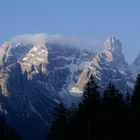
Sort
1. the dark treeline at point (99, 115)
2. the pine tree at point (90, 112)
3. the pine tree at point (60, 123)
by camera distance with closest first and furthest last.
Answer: the dark treeline at point (99, 115)
the pine tree at point (90, 112)
the pine tree at point (60, 123)

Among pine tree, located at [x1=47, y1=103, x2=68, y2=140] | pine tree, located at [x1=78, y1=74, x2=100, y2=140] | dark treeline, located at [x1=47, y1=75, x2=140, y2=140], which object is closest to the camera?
dark treeline, located at [x1=47, y1=75, x2=140, y2=140]

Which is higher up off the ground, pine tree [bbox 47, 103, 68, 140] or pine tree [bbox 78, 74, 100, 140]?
pine tree [bbox 78, 74, 100, 140]

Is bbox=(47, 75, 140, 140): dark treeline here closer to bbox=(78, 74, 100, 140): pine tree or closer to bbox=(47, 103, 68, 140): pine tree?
bbox=(78, 74, 100, 140): pine tree

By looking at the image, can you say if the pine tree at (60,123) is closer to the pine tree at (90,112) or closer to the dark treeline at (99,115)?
the dark treeline at (99,115)

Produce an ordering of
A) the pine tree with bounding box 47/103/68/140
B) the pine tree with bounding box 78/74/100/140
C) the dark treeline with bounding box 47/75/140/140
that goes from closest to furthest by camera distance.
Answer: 1. the dark treeline with bounding box 47/75/140/140
2. the pine tree with bounding box 78/74/100/140
3. the pine tree with bounding box 47/103/68/140

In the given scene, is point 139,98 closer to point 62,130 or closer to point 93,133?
point 93,133

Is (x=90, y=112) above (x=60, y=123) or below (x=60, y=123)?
above

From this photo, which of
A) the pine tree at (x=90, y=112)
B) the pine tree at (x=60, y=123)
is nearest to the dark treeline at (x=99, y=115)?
the pine tree at (x=90, y=112)

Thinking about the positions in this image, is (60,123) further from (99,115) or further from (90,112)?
(99,115)

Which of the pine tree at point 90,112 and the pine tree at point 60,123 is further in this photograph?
the pine tree at point 60,123

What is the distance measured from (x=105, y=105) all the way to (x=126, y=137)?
4024cm

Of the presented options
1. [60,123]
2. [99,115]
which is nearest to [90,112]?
[99,115]

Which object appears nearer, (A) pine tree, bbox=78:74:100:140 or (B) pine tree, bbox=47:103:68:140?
(A) pine tree, bbox=78:74:100:140

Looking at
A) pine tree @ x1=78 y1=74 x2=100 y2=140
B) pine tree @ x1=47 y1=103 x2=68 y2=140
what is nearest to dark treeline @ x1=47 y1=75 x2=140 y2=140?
pine tree @ x1=78 y1=74 x2=100 y2=140
